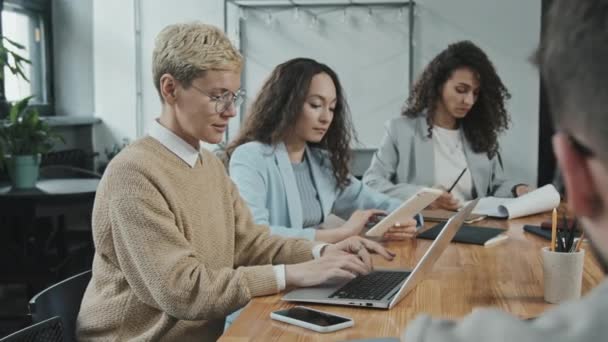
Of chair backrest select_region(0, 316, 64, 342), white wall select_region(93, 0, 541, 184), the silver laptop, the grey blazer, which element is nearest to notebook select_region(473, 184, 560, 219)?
the grey blazer

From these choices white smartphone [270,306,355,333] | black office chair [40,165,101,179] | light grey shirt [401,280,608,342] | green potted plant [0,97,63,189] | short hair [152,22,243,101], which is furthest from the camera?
black office chair [40,165,101,179]

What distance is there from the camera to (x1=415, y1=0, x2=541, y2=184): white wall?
15.4 feet

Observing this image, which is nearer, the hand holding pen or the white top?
the hand holding pen

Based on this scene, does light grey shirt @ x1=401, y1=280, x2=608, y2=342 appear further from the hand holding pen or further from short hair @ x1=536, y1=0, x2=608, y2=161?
the hand holding pen

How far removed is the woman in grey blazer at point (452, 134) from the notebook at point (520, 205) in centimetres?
45

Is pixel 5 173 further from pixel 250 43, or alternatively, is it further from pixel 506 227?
pixel 506 227

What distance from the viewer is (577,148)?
0.49 meters

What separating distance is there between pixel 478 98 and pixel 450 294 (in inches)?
73.4

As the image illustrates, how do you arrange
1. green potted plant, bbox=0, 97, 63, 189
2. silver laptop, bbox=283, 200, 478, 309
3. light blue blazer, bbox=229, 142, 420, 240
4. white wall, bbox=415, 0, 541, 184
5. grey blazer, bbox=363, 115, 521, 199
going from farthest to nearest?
Answer: 1. white wall, bbox=415, 0, 541, 184
2. green potted plant, bbox=0, 97, 63, 189
3. grey blazer, bbox=363, 115, 521, 199
4. light blue blazer, bbox=229, 142, 420, 240
5. silver laptop, bbox=283, 200, 478, 309

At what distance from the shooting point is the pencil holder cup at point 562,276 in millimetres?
1494

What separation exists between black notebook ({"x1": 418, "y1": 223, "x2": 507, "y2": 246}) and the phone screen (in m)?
0.86

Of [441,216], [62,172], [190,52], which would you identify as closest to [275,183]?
[441,216]

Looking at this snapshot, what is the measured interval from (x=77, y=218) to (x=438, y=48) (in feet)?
7.68

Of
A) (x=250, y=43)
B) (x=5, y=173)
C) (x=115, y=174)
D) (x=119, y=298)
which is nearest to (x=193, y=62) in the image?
(x=115, y=174)
